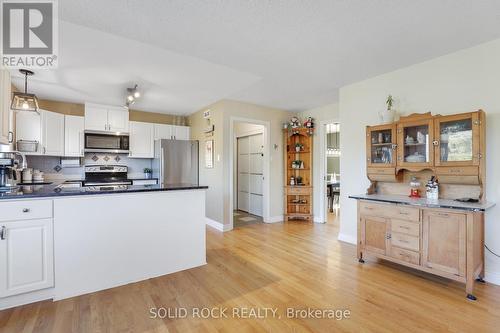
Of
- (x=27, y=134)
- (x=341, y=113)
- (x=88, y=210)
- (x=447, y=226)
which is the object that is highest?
(x=341, y=113)

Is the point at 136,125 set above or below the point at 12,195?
above

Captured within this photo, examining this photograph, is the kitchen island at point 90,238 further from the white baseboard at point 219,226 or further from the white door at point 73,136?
the white door at point 73,136

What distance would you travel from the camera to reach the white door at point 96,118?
4.50 metres

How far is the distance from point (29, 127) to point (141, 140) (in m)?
1.75

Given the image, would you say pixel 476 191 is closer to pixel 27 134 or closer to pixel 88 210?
pixel 88 210

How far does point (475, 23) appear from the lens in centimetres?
212

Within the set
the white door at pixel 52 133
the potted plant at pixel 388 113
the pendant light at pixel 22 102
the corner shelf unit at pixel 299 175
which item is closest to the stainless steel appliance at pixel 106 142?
the white door at pixel 52 133

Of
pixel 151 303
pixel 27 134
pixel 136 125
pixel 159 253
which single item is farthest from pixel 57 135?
pixel 151 303

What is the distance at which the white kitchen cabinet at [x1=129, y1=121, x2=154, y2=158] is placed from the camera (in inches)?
196

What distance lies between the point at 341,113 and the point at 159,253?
3262 millimetres

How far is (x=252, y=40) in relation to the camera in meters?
2.40

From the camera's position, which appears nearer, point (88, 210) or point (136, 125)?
point (88, 210)

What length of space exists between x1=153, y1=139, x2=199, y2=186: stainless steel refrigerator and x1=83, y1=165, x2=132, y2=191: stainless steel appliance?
2.12ft

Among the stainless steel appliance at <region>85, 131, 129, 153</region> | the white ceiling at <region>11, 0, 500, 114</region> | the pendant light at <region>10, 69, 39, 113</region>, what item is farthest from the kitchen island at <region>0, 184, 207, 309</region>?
the stainless steel appliance at <region>85, 131, 129, 153</region>
